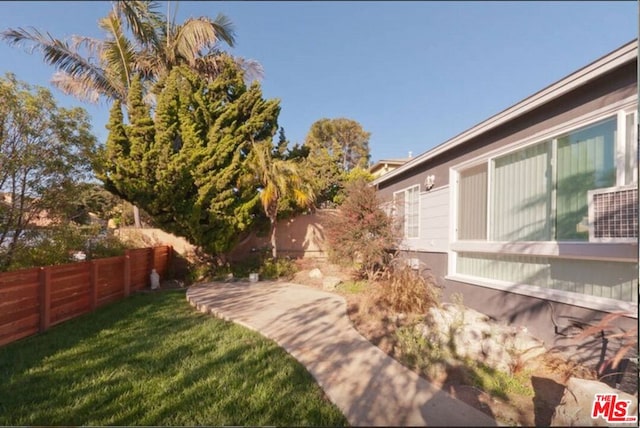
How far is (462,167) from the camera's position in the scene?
581cm

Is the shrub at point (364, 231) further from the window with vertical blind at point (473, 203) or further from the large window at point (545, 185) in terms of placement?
the large window at point (545, 185)

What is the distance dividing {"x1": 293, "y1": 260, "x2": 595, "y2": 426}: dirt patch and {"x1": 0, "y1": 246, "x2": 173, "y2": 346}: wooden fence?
17.2 ft

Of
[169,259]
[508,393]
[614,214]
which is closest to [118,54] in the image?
[169,259]

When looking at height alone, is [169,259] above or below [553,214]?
below

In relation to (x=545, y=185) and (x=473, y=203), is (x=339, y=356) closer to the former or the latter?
(x=545, y=185)

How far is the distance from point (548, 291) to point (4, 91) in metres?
8.83

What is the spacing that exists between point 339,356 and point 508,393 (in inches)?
70.5

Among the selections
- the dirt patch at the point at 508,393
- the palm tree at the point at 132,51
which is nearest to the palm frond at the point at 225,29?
the palm tree at the point at 132,51

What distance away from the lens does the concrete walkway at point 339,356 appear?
1066 millimetres

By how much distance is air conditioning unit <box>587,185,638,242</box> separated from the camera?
8.96 ft

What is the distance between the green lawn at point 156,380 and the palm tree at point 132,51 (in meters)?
8.11

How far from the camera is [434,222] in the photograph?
262 inches

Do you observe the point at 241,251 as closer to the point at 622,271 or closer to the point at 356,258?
the point at 356,258

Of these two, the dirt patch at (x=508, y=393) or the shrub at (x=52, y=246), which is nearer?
the dirt patch at (x=508, y=393)
